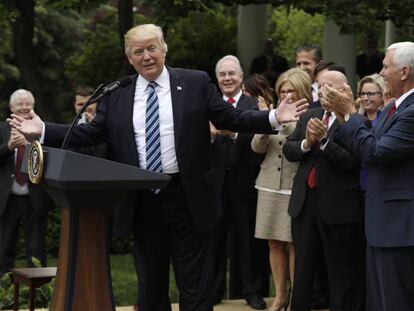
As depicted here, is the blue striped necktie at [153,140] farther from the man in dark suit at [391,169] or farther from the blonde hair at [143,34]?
the man in dark suit at [391,169]

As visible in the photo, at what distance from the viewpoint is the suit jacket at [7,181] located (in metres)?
10.7

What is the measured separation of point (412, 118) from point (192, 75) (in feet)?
5.16

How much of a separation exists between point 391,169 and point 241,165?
116 inches

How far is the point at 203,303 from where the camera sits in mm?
6965

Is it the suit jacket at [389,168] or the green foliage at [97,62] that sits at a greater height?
the green foliage at [97,62]

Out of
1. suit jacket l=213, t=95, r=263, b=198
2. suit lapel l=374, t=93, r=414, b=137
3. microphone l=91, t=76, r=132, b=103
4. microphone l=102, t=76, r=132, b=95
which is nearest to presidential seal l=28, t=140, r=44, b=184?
microphone l=91, t=76, r=132, b=103

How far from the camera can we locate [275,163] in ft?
29.2

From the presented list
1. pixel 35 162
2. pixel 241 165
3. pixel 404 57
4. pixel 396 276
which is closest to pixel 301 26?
pixel 241 165

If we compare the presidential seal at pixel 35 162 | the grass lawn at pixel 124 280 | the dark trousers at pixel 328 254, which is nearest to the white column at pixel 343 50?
the grass lawn at pixel 124 280

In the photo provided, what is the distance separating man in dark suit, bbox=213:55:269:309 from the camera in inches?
365

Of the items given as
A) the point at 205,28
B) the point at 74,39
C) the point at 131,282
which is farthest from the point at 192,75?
the point at 74,39

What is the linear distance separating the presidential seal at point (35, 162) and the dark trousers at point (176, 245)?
3.08 feet

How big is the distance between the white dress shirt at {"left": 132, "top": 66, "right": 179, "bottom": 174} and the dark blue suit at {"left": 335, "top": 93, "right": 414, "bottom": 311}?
112 cm

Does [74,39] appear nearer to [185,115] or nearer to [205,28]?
[205,28]
